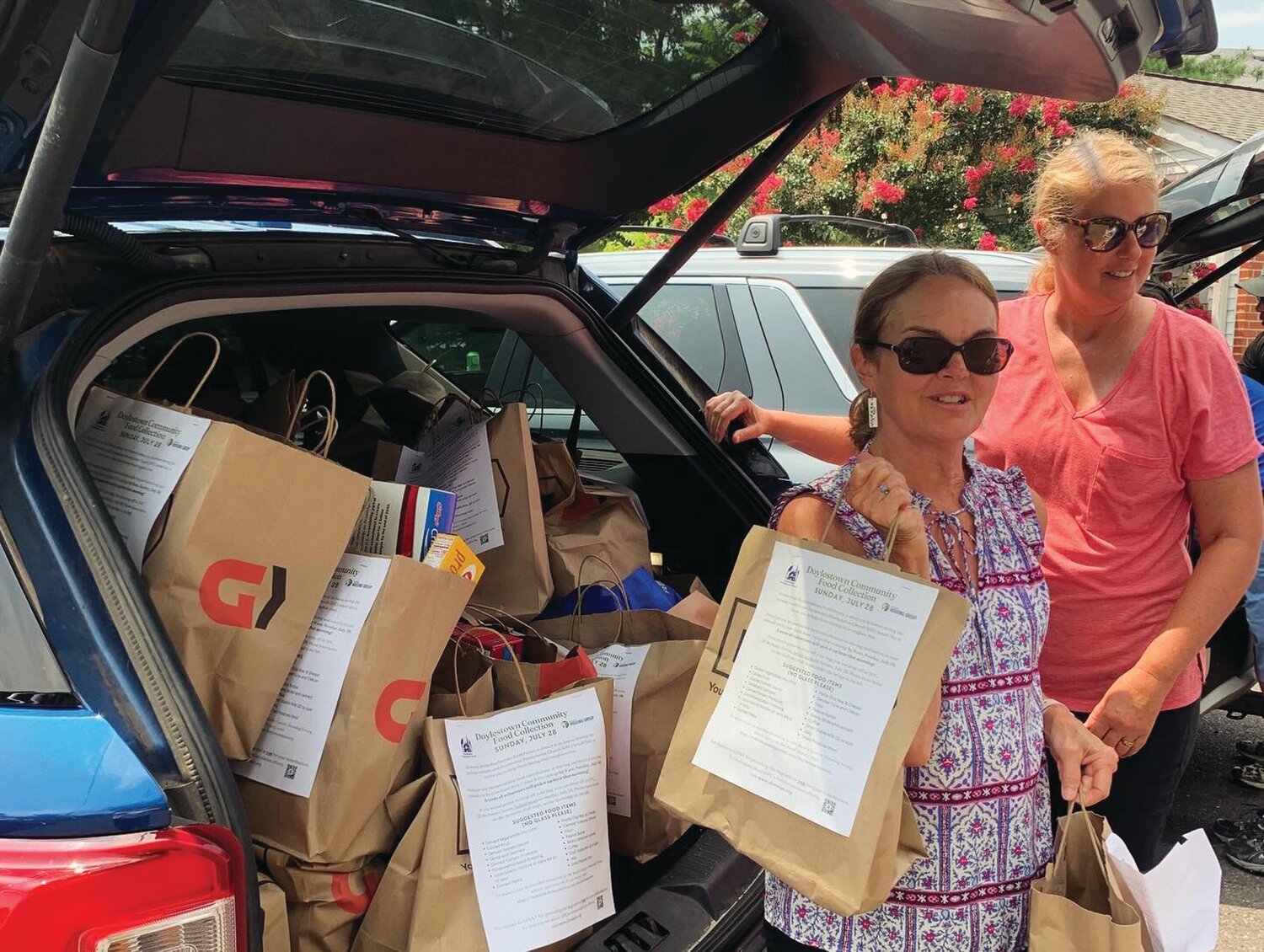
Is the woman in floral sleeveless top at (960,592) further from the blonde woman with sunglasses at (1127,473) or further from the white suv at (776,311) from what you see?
the white suv at (776,311)

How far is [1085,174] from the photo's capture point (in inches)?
68.6

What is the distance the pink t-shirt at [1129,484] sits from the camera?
1.71 meters

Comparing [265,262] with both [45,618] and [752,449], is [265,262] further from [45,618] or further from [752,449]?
[752,449]

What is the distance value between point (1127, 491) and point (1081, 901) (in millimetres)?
712

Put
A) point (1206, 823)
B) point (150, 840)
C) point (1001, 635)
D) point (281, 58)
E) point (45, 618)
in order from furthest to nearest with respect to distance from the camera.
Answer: point (1206, 823) < point (281, 58) < point (1001, 635) < point (45, 618) < point (150, 840)

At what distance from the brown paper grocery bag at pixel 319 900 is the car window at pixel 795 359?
9.03 ft

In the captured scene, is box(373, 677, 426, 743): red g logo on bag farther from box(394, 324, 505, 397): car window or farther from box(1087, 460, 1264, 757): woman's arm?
box(394, 324, 505, 397): car window

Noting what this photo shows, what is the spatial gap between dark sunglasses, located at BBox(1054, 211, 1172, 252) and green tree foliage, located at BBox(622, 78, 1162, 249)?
675 centimetres

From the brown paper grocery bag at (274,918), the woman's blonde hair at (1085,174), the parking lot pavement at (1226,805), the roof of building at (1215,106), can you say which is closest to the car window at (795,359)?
the parking lot pavement at (1226,805)

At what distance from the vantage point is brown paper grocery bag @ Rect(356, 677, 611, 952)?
1.37 meters

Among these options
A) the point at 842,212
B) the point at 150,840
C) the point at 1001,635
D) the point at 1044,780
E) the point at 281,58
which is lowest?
the point at 1044,780

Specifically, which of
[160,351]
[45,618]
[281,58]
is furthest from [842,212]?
[45,618]

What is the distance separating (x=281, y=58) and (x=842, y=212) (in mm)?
8581

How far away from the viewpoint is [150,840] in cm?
97
